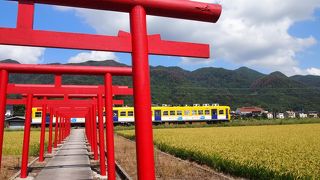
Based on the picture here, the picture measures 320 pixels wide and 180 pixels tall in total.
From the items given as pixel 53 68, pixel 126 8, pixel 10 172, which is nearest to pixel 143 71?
pixel 126 8

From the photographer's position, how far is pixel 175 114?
46469 millimetres

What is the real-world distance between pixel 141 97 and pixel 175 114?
43581mm

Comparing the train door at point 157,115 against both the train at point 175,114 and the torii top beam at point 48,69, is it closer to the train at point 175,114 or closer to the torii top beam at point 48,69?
the train at point 175,114

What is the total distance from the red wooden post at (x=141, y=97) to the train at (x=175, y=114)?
41.1 meters

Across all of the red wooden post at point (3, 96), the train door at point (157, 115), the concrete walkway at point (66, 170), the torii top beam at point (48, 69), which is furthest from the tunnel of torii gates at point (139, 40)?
the train door at point (157, 115)

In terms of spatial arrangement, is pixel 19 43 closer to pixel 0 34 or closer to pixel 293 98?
pixel 0 34

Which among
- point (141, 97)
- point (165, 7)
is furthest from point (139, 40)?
point (141, 97)

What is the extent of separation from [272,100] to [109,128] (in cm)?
18041

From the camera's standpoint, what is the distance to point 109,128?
24.9ft

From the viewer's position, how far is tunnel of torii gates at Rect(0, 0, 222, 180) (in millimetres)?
3035

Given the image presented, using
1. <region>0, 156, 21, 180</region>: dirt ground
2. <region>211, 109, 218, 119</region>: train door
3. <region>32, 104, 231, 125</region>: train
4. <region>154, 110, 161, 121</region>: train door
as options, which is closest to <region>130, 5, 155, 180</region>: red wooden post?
<region>0, 156, 21, 180</region>: dirt ground

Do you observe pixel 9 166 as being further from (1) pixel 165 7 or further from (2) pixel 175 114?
(2) pixel 175 114

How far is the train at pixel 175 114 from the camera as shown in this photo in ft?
147

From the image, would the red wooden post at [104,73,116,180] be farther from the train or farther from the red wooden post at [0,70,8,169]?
the train
